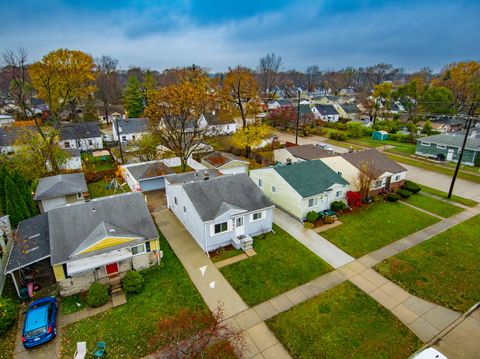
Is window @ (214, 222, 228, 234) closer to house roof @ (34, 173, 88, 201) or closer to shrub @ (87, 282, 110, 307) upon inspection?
shrub @ (87, 282, 110, 307)

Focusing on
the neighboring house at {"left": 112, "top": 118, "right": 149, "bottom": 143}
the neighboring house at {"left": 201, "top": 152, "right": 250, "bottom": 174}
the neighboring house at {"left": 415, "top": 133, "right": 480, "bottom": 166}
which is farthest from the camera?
the neighboring house at {"left": 112, "top": 118, "right": 149, "bottom": 143}

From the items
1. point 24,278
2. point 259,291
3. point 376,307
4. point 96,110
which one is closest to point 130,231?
point 24,278

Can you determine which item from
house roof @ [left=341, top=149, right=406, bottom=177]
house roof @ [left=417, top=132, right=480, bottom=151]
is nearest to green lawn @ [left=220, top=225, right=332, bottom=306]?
house roof @ [left=341, top=149, right=406, bottom=177]

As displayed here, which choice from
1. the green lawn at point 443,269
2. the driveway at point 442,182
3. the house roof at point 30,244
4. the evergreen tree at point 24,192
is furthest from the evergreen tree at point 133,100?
the green lawn at point 443,269

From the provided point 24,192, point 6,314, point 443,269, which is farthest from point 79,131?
point 443,269

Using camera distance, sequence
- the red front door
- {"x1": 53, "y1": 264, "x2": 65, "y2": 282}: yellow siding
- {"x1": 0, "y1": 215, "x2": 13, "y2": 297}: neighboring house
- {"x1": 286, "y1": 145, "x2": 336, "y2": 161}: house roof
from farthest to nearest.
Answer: {"x1": 286, "y1": 145, "x2": 336, "y2": 161}: house roof, the red front door, {"x1": 0, "y1": 215, "x2": 13, "y2": 297}: neighboring house, {"x1": 53, "y1": 264, "x2": 65, "y2": 282}: yellow siding

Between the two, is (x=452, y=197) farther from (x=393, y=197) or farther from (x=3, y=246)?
(x=3, y=246)
